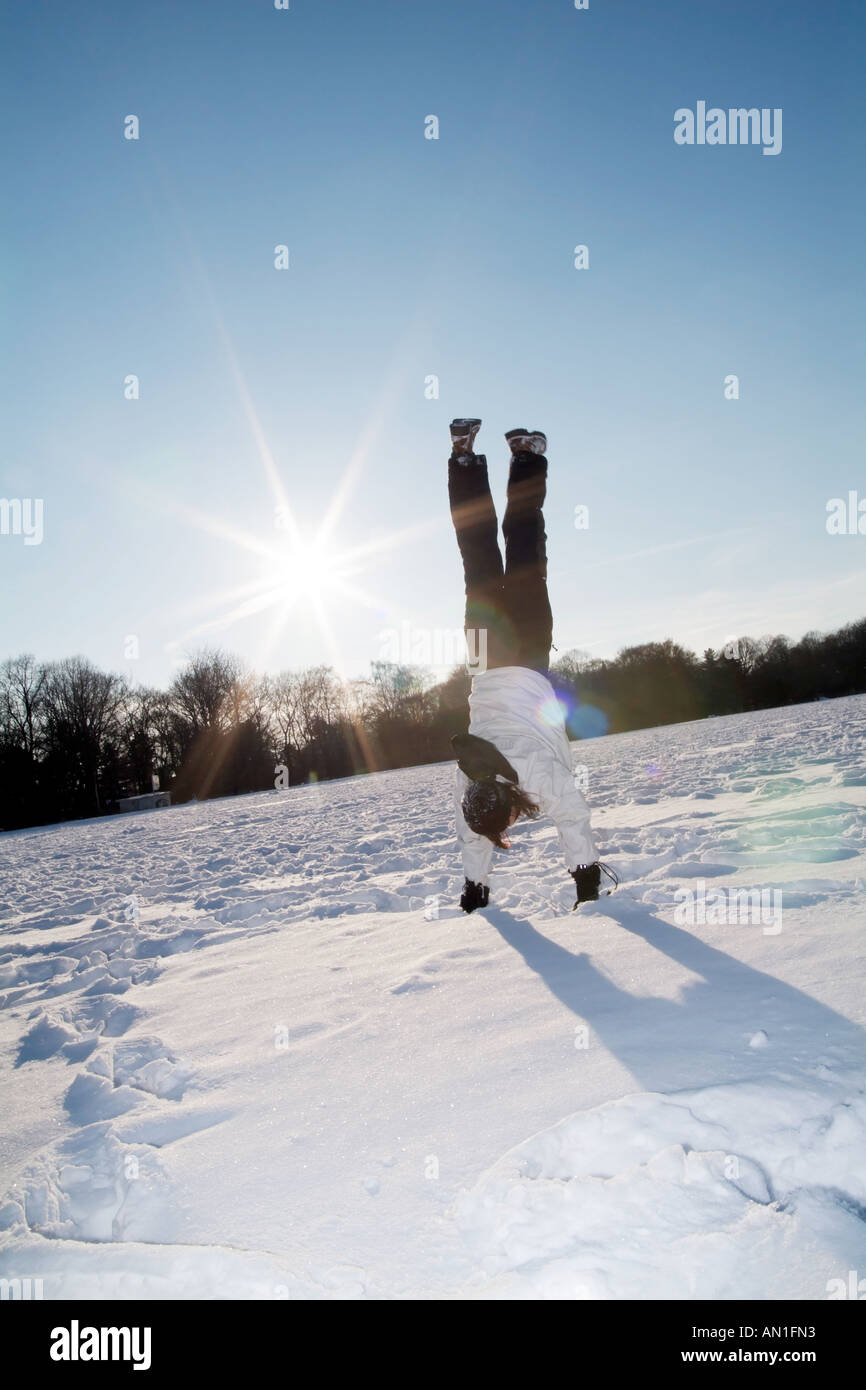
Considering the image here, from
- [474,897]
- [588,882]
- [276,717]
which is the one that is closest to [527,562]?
[588,882]

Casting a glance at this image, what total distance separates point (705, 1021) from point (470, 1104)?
0.61 metres

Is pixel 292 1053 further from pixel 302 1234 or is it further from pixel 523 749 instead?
pixel 523 749

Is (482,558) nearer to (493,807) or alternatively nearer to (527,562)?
(527,562)

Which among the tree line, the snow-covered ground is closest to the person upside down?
the snow-covered ground

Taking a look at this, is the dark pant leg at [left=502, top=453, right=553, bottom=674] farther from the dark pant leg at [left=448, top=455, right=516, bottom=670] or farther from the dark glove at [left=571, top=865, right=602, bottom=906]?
the dark glove at [left=571, top=865, right=602, bottom=906]

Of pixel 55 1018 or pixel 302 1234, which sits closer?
pixel 302 1234

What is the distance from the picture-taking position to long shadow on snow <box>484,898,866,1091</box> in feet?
4.41

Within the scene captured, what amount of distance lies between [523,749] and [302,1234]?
204cm

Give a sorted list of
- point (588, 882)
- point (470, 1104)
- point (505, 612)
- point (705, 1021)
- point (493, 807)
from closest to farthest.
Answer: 1. point (470, 1104)
2. point (705, 1021)
3. point (493, 807)
4. point (588, 882)
5. point (505, 612)

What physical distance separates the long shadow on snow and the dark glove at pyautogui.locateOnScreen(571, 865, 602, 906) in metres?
0.66

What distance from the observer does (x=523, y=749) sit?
9.64 ft

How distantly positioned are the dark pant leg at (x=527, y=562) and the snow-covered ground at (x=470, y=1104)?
1254mm

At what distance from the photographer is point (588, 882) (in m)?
2.89
